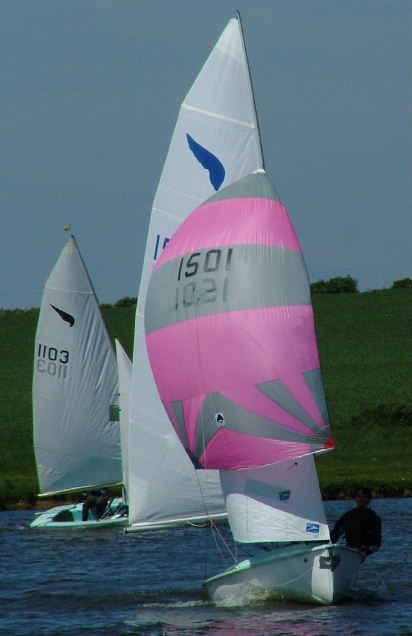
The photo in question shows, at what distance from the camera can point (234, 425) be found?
72.3 feet

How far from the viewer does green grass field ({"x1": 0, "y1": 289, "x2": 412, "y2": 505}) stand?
46219mm


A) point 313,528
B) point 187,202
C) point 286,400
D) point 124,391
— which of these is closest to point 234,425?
point 286,400

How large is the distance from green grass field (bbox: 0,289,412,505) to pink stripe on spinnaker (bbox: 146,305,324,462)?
20.4 m

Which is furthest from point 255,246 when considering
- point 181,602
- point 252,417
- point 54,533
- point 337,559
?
point 54,533

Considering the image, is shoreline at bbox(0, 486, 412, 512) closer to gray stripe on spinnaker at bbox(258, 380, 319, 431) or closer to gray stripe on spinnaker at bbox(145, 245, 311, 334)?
gray stripe on spinnaker at bbox(145, 245, 311, 334)

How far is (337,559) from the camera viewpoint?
22.0 metres

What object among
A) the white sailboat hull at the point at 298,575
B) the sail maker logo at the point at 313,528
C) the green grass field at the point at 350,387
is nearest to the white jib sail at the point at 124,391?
the green grass field at the point at 350,387

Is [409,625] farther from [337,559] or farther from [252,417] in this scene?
[252,417]

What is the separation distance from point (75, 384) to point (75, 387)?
77 mm

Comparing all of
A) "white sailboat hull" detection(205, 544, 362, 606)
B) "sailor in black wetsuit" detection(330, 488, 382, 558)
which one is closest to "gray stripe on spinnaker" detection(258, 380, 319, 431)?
"white sailboat hull" detection(205, 544, 362, 606)

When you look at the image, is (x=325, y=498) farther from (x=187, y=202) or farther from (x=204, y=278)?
(x=204, y=278)

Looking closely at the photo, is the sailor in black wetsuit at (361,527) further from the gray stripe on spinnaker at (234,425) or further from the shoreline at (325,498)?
the shoreline at (325,498)

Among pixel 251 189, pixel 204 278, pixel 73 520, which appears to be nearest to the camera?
pixel 204 278

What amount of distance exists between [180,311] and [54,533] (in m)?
15.5
